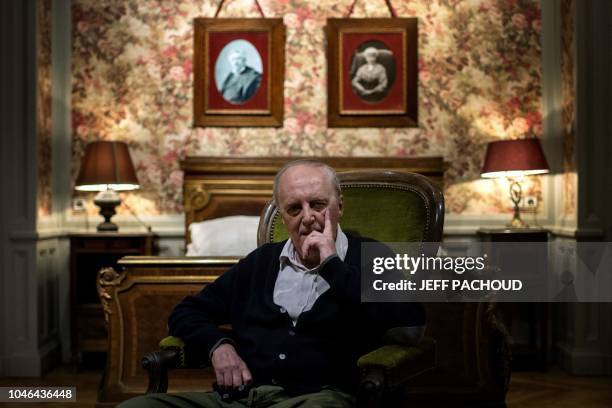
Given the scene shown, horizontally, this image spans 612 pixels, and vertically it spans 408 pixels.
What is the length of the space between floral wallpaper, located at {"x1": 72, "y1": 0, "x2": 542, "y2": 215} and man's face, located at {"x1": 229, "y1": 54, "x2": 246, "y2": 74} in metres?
0.31

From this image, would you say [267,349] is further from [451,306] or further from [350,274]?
[451,306]

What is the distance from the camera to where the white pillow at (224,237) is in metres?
4.06

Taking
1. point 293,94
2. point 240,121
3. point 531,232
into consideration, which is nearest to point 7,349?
point 240,121

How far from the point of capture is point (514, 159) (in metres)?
4.32

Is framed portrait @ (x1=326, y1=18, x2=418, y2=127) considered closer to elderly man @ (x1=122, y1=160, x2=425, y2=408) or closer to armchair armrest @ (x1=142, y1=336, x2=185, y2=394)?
elderly man @ (x1=122, y1=160, x2=425, y2=408)

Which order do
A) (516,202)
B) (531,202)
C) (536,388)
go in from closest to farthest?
(536,388), (516,202), (531,202)

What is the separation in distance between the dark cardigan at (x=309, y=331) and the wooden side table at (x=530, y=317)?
269cm

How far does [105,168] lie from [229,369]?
2.94m

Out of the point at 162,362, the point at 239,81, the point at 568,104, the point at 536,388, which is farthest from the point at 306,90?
the point at 162,362

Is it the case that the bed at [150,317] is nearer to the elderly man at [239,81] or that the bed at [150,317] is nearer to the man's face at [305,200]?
the man's face at [305,200]

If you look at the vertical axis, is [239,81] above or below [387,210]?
above

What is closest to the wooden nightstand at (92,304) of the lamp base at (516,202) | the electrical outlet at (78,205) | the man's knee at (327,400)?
the electrical outlet at (78,205)

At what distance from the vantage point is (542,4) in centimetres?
475

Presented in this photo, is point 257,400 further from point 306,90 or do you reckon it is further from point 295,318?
point 306,90
